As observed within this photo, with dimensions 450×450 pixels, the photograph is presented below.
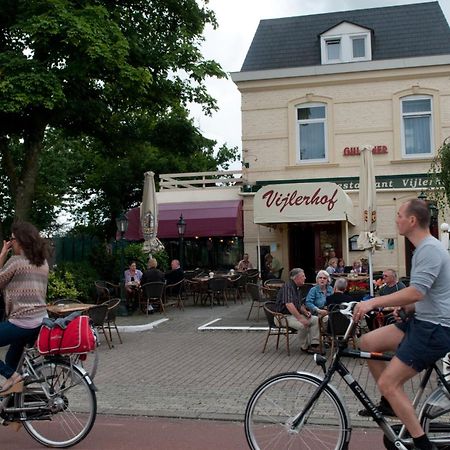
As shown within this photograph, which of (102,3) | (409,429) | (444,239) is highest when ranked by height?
(102,3)

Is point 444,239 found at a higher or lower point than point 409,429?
higher

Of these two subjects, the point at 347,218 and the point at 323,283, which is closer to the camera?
the point at 323,283

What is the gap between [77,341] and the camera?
201 inches

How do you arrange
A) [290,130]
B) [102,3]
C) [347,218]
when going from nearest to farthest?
[102,3], [347,218], [290,130]

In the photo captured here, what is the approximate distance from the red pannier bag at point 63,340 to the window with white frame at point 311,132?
17133 millimetres

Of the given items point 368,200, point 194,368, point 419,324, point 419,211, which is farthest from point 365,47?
point 419,324

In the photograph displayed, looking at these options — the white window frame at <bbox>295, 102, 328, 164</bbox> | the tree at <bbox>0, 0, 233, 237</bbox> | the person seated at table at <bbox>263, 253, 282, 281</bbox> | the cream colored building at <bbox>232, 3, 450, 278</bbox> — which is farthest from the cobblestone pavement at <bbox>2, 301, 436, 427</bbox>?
the white window frame at <bbox>295, 102, 328, 164</bbox>

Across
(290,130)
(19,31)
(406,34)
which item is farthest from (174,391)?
(406,34)

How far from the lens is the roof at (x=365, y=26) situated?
21094mm

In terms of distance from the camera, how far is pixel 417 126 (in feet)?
68.2

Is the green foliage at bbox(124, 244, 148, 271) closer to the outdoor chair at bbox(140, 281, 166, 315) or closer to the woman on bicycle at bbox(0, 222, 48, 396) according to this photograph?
the outdoor chair at bbox(140, 281, 166, 315)

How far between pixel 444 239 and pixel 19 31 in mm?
9900

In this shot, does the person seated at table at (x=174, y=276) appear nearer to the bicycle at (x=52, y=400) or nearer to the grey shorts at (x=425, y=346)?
the bicycle at (x=52, y=400)

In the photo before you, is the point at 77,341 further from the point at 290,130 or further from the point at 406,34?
the point at 406,34
